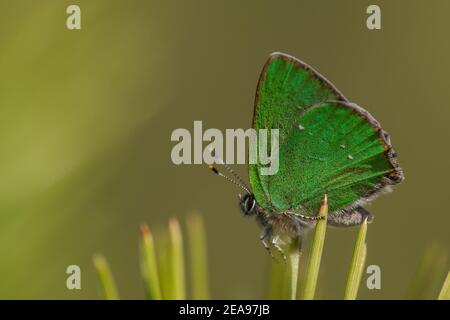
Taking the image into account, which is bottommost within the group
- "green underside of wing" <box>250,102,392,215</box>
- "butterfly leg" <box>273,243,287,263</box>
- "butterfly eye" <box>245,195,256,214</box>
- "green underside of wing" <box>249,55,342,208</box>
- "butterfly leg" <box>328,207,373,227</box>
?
"butterfly leg" <box>273,243,287,263</box>

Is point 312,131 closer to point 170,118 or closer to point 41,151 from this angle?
point 41,151

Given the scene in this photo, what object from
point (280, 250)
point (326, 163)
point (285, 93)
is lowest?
point (280, 250)

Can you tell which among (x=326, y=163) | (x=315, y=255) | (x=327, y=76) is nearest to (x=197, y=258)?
(x=315, y=255)

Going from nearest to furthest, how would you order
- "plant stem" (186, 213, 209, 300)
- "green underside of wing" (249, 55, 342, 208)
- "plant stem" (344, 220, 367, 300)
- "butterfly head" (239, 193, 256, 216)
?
"plant stem" (344, 220, 367, 300) < "plant stem" (186, 213, 209, 300) < "green underside of wing" (249, 55, 342, 208) < "butterfly head" (239, 193, 256, 216)

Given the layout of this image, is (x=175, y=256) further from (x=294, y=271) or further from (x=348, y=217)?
(x=348, y=217)

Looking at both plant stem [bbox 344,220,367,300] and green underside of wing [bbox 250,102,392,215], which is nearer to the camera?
plant stem [bbox 344,220,367,300]

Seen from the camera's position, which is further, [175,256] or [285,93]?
[285,93]

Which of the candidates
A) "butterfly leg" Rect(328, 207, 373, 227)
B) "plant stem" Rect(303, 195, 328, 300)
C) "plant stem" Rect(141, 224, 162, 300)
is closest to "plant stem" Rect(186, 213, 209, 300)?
"plant stem" Rect(141, 224, 162, 300)

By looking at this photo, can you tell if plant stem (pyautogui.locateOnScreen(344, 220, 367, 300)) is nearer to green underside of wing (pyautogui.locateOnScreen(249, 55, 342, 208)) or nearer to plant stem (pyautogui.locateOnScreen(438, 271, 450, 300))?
plant stem (pyautogui.locateOnScreen(438, 271, 450, 300))
